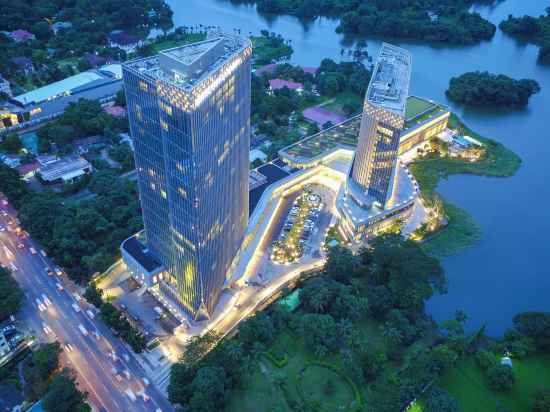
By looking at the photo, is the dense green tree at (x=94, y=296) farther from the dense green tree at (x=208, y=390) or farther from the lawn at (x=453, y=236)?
the lawn at (x=453, y=236)

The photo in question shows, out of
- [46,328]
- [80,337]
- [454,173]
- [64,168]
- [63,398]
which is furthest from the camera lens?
[454,173]

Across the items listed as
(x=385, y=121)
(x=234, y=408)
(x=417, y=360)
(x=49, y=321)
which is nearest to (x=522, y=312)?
(x=417, y=360)

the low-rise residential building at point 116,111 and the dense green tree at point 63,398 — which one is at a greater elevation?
the low-rise residential building at point 116,111

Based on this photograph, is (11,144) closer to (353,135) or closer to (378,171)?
(353,135)

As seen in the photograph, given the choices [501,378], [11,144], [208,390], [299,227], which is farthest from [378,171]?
[11,144]

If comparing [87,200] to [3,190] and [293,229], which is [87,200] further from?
[293,229]

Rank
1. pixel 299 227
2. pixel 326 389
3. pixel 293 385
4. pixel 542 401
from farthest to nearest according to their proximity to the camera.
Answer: pixel 299 227
pixel 293 385
pixel 326 389
pixel 542 401

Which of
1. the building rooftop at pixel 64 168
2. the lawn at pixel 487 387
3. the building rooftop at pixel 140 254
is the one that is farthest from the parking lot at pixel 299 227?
the building rooftop at pixel 64 168
